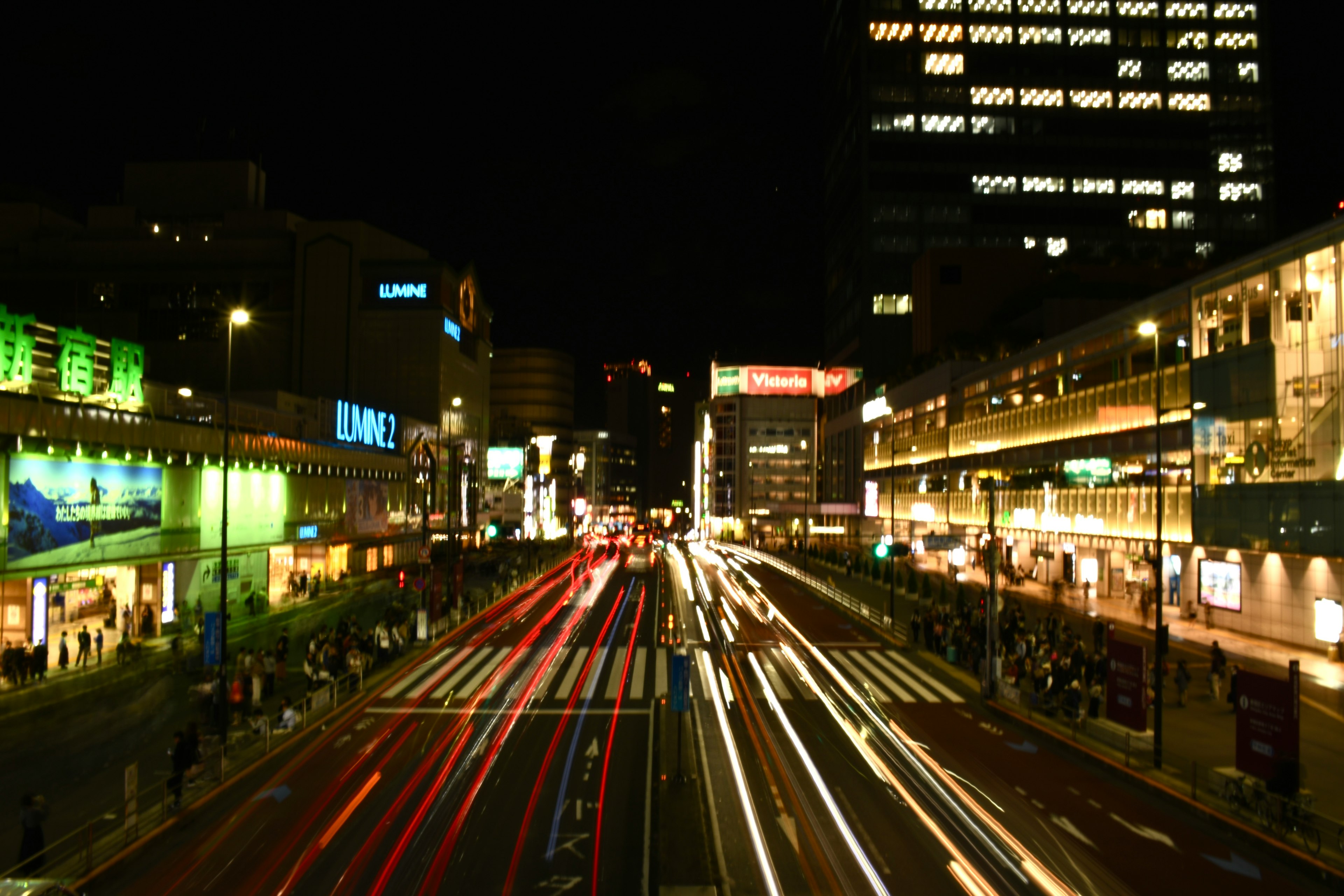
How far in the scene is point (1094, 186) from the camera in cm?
10475

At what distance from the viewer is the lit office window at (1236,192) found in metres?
104

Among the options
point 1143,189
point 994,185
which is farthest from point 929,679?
point 1143,189

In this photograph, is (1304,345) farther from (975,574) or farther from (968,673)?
(975,574)

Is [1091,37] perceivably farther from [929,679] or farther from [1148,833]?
[1148,833]

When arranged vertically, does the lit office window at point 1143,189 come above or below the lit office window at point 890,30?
below

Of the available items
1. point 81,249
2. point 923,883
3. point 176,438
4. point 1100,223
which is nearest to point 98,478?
point 176,438

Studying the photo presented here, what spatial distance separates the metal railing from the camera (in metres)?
13.2

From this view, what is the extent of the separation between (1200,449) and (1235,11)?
9782 centimetres

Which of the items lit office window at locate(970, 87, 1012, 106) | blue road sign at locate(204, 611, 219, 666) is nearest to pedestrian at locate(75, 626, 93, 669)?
blue road sign at locate(204, 611, 219, 666)

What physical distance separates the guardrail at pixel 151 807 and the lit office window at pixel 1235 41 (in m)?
126

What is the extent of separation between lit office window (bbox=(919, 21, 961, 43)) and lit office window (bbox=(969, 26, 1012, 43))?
5.37 feet

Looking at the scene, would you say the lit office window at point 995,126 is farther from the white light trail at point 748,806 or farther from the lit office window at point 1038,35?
the white light trail at point 748,806

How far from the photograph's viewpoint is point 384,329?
3147 inches

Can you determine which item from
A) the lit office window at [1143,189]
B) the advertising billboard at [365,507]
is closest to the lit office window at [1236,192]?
the lit office window at [1143,189]
